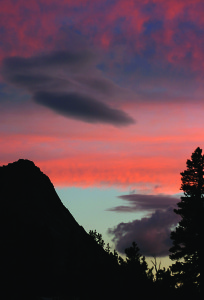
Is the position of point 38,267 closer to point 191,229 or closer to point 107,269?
point 107,269

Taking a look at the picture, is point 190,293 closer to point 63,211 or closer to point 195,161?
point 195,161

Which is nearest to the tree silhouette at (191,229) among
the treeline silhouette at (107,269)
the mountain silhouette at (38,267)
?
the treeline silhouette at (107,269)

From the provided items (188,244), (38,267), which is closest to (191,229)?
(188,244)

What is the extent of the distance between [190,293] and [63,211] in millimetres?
84748

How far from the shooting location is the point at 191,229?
1816 inches

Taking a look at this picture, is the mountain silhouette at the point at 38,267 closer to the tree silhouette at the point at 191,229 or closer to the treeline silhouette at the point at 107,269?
the treeline silhouette at the point at 107,269

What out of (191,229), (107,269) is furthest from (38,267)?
(191,229)

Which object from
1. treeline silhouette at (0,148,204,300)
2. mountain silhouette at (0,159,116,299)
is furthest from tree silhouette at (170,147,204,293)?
mountain silhouette at (0,159,116,299)

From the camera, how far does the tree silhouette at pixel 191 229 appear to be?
45.0 m

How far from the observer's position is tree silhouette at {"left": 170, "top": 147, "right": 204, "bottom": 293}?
4500 centimetres

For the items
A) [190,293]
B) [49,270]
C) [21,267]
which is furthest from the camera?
[49,270]

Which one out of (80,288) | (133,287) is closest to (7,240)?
(80,288)

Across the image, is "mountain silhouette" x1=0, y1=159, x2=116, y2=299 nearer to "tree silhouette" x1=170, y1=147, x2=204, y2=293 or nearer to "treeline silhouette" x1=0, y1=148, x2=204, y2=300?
"treeline silhouette" x1=0, y1=148, x2=204, y2=300

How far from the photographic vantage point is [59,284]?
54906 millimetres
